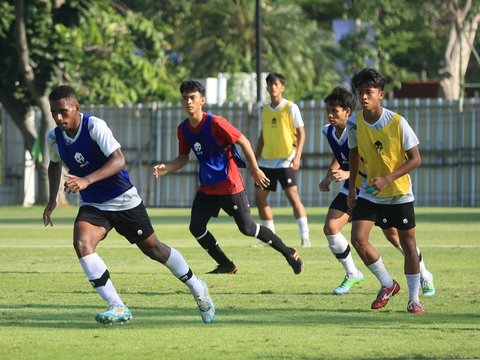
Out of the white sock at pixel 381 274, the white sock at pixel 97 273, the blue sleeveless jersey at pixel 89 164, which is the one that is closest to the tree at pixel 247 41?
the white sock at pixel 381 274

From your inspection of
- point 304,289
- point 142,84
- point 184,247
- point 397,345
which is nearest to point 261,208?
point 184,247

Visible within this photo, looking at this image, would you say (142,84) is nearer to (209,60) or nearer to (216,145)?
(209,60)

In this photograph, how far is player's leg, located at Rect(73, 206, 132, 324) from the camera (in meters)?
10.9

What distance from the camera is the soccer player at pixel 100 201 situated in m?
11.0

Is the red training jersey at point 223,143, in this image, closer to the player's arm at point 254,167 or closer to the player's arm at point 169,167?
the player's arm at point 169,167

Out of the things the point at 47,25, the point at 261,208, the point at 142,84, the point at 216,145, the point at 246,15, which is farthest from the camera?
the point at 246,15

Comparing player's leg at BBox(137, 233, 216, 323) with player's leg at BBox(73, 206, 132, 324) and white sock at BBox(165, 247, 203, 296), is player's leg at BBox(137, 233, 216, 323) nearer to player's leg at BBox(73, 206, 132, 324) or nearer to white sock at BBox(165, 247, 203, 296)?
white sock at BBox(165, 247, 203, 296)

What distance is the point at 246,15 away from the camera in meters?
50.3

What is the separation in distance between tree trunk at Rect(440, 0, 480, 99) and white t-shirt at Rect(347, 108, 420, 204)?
1723 inches

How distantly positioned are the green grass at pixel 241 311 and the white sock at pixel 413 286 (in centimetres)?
16

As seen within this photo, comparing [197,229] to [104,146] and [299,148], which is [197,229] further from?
[299,148]

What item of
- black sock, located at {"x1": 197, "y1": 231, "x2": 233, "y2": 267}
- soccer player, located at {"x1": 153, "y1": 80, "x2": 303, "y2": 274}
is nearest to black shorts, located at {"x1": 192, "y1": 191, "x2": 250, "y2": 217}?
soccer player, located at {"x1": 153, "y1": 80, "x2": 303, "y2": 274}

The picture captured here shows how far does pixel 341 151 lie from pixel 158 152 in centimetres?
2357

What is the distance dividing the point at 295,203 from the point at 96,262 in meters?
9.44
